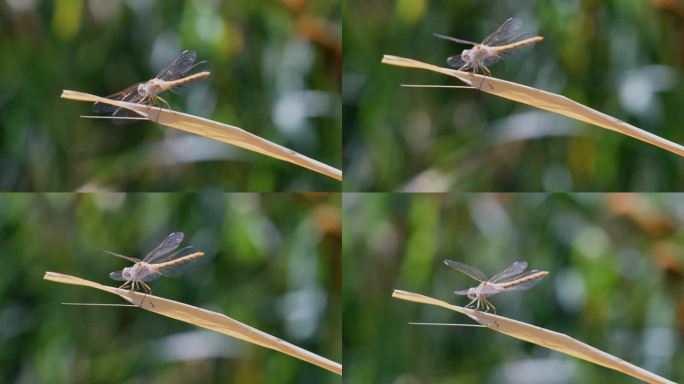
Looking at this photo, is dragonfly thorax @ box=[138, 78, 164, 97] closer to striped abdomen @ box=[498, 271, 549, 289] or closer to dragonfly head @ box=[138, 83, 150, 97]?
dragonfly head @ box=[138, 83, 150, 97]

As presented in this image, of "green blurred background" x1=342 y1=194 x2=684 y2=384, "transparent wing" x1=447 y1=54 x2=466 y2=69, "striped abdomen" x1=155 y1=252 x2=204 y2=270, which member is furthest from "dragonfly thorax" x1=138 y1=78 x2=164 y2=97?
"transparent wing" x1=447 y1=54 x2=466 y2=69

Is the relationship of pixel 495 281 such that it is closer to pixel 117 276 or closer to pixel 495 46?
pixel 495 46

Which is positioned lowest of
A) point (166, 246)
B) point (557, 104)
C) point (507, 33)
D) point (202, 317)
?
point (202, 317)

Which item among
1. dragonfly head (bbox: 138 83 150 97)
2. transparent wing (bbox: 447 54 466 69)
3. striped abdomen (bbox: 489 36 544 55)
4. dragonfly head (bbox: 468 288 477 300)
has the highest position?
striped abdomen (bbox: 489 36 544 55)

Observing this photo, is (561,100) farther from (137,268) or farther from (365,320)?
(137,268)

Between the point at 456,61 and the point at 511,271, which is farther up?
the point at 456,61

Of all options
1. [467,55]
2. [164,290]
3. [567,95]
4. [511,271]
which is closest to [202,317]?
[164,290]
